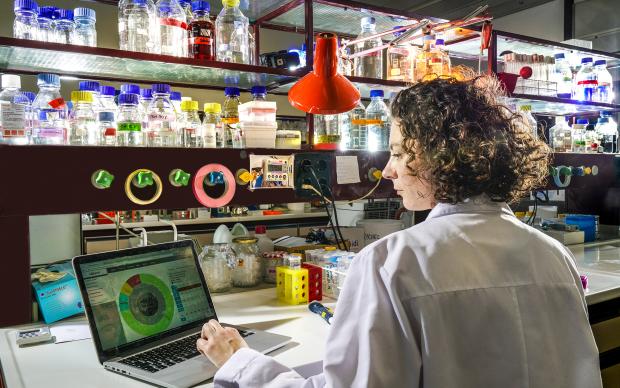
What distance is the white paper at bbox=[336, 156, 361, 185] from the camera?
6.59ft

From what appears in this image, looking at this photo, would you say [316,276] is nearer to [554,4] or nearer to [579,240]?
[579,240]

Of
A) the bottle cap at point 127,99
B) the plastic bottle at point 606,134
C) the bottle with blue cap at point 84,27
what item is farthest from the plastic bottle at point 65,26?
the plastic bottle at point 606,134

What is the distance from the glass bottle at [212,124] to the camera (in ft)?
5.94

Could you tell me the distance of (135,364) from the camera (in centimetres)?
121

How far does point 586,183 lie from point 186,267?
244cm

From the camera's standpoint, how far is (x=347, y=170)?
2025 mm

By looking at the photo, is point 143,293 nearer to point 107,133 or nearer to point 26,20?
point 107,133

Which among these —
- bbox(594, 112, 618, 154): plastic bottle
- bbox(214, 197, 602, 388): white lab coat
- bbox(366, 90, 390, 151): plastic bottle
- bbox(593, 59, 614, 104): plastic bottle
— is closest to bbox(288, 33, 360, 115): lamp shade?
bbox(366, 90, 390, 151): plastic bottle

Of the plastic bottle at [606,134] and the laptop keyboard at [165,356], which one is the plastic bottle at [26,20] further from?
the plastic bottle at [606,134]

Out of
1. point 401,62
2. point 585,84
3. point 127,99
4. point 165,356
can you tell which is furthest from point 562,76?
point 165,356

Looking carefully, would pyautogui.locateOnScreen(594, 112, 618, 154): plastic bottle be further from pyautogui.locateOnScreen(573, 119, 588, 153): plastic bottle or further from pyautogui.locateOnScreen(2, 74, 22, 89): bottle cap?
pyautogui.locateOnScreen(2, 74, 22, 89): bottle cap

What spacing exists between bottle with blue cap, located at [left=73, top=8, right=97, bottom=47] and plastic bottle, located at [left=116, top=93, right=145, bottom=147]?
0.22 m

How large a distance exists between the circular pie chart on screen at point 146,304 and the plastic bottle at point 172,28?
76cm

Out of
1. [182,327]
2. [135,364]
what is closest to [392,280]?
[135,364]
